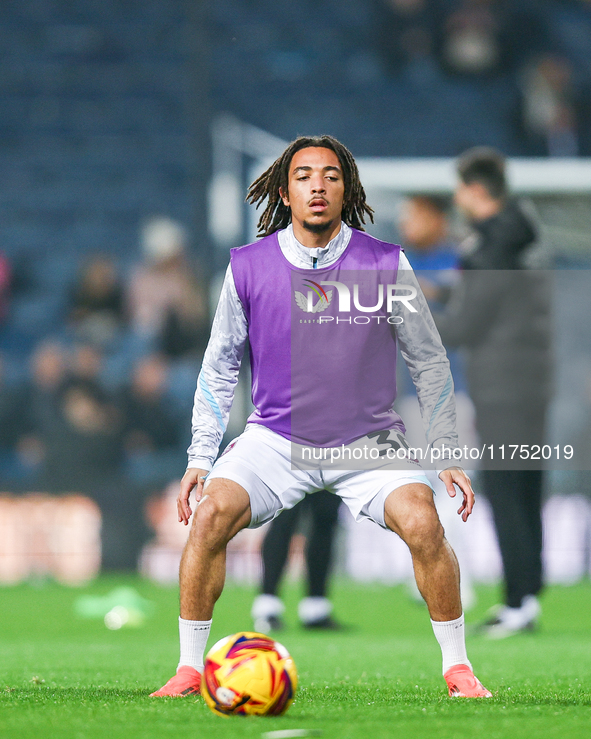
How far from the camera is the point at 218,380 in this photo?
4023 mm

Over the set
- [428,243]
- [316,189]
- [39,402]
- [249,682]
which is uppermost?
[428,243]

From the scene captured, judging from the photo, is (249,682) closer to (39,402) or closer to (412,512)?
(412,512)

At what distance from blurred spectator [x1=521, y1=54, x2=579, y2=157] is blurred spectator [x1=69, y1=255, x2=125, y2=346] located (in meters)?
5.31

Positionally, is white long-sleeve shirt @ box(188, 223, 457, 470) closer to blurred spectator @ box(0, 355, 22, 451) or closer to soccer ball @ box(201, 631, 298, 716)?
soccer ball @ box(201, 631, 298, 716)

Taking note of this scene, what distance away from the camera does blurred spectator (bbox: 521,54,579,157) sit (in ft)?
45.8

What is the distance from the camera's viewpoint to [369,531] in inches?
393

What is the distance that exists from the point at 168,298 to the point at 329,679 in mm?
8158

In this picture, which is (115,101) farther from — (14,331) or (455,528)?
(455,528)

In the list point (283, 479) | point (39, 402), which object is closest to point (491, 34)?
point (39, 402)

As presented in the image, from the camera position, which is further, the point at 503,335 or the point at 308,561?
the point at 503,335

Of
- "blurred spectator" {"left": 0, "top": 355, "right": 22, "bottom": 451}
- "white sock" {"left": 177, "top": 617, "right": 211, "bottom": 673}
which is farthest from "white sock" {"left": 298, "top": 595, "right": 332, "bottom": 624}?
"blurred spectator" {"left": 0, "top": 355, "right": 22, "bottom": 451}

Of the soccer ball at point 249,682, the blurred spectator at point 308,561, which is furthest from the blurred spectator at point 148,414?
the soccer ball at point 249,682

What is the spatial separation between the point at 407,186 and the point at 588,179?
1.53 meters

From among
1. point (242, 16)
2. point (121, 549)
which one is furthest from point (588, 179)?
point (242, 16)
